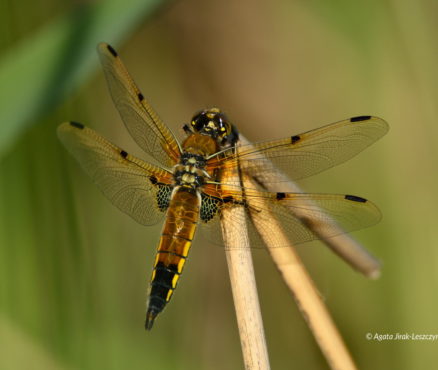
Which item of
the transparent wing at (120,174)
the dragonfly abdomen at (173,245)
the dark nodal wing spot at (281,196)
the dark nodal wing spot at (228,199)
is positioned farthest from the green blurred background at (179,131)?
the dark nodal wing spot at (281,196)

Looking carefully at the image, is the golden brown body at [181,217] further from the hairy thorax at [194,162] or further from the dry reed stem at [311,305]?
the dry reed stem at [311,305]

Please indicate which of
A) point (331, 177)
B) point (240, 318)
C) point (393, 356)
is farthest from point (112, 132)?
point (393, 356)

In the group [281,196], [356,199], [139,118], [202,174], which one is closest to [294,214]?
[281,196]

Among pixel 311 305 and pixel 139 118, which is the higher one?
pixel 139 118

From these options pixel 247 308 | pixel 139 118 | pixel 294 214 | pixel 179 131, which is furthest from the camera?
pixel 179 131

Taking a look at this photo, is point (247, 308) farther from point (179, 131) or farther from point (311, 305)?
point (179, 131)

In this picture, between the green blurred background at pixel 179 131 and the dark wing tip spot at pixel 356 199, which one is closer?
the dark wing tip spot at pixel 356 199

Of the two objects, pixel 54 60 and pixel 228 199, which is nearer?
pixel 54 60

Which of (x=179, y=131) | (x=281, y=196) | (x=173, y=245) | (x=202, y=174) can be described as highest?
(x=179, y=131)
